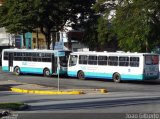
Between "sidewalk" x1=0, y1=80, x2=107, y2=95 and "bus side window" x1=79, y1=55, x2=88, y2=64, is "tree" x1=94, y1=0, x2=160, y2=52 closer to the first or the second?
"bus side window" x1=79, y1=55, x2=88, y2=64

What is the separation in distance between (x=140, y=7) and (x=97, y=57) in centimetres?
837

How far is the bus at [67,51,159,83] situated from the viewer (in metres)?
38.9

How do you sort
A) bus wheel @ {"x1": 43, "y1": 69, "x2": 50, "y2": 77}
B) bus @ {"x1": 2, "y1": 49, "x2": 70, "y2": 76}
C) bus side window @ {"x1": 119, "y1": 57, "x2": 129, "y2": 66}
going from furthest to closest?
bus wheel @ {"x1": 43, "y1": 69, "x2": 50, "y2": 77}, bus @ {"x1": 2, "y1": 49, "x2": 70, "y2": 76}, bus side window @ {"x1": 119, "y1": 57, "x2": 129, "y2": 66}

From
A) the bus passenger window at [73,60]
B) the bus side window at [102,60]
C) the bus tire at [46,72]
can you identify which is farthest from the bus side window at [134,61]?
the bus tire at [46,72]

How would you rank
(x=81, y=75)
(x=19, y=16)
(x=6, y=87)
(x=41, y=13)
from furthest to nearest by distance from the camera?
(x=19, y=16) < (x=41, y=13) < (x=81, y=75) < (x=6, y=87)

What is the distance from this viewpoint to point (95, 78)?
43656 millimetres

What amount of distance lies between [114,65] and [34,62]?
9.03m

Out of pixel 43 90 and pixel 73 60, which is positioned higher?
pixel 73 60

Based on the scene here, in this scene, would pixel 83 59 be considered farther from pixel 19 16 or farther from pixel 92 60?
pixel 19 16

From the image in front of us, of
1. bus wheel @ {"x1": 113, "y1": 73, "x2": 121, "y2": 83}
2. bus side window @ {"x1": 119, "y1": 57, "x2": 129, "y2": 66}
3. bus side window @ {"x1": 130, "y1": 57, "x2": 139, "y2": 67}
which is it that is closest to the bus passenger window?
bus wheel @ {"x1": 113, "y1": 73, "x2": 121, "y2": 83}

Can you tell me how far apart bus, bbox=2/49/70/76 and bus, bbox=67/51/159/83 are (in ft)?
3.47

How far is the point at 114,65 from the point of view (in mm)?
40812

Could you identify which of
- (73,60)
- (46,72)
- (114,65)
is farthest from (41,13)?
(114,65)

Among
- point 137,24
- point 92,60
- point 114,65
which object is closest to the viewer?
point 114,65
